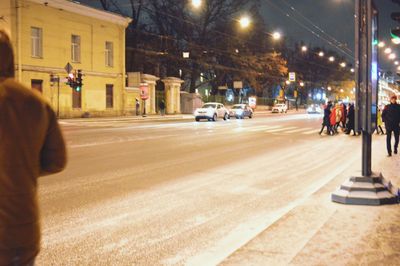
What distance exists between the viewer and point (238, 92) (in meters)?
74.7

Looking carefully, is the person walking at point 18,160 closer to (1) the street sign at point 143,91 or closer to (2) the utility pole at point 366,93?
(2) the utility pole at point 366,93

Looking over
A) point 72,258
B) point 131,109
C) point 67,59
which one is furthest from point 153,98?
point 72,258

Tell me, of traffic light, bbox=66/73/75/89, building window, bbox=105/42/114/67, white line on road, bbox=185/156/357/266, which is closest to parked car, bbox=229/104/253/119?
building window, bbox=105/42/114/67

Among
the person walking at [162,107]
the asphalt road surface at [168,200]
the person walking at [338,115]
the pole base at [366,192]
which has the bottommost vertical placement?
the asphalt road surface at [168,200]

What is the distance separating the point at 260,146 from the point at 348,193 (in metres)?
10.3

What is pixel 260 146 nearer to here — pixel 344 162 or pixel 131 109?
pixel 344 162

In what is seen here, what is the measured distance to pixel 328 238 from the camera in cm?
556

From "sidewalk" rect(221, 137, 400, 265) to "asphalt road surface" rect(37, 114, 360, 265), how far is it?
34 cm

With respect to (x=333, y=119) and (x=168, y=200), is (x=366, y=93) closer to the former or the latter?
(x=168, y=200)

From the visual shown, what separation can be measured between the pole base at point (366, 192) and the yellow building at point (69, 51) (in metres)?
29.6

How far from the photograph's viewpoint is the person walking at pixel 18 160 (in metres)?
2.29

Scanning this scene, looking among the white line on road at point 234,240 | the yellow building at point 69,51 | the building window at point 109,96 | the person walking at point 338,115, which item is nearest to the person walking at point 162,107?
the yellow building at point 69,51

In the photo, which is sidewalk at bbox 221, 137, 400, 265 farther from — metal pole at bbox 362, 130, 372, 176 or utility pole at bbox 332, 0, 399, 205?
metal pole at bbox 362, 130, 372, 176

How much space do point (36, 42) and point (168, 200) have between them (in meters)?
32.1
